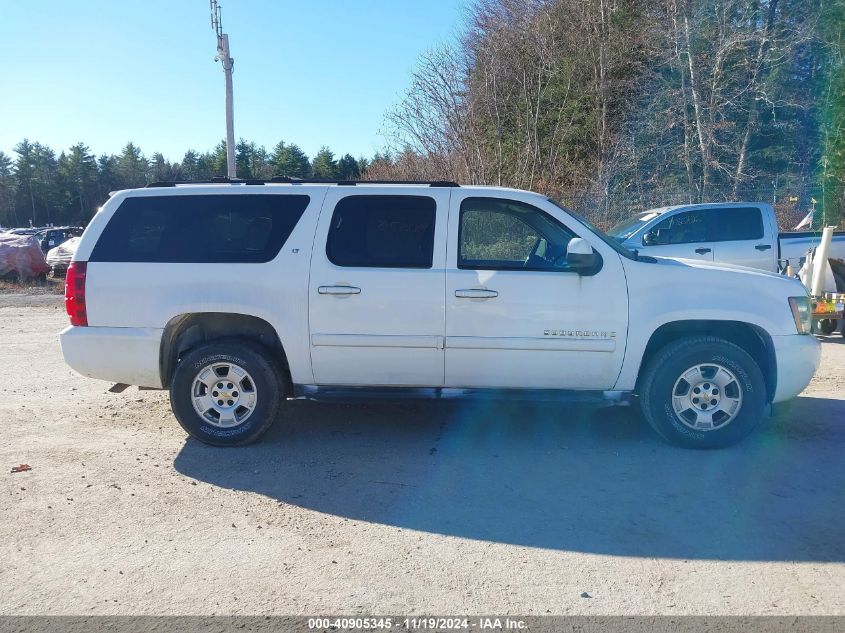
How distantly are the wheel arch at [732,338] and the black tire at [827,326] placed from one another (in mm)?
6352

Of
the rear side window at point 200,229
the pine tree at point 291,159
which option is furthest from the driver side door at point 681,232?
the pine tree at point 291,159

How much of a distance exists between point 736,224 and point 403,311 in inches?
331

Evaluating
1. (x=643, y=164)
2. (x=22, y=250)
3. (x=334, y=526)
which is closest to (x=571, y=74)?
(x=643, y=164)

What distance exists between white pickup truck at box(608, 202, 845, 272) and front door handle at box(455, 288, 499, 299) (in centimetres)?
688

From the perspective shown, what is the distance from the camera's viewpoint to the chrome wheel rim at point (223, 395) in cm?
554

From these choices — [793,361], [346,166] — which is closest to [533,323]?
[793,361]

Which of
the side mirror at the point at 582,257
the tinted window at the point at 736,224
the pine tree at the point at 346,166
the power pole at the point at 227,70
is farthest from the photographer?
the pine tree at the point at 346,166

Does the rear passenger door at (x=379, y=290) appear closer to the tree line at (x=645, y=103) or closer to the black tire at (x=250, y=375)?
the black tire at (x=250, y=375)

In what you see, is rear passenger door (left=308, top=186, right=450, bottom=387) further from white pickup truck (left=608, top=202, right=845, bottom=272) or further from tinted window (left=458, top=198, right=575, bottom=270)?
white pickup truck (left=608, top=202, right=845, bottom=272)

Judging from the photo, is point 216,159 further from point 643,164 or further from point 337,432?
point 337,432

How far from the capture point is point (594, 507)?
14.7 ft

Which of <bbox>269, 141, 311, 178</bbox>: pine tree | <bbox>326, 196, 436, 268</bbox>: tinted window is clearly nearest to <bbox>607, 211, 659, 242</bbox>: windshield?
<bbox>326, 196, 436, 268</bbox>: tinted window

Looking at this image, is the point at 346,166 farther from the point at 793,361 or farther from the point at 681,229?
the point at 793,361

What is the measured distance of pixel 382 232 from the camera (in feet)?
18.2
